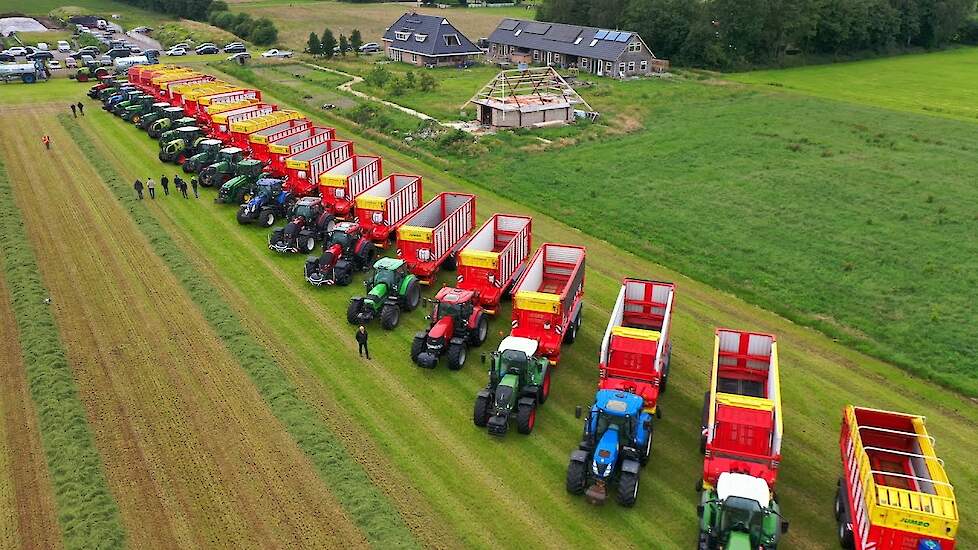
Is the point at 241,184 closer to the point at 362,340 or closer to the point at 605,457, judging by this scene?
the point at 362,340

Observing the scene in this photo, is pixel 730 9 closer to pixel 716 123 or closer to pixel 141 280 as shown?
pixel 716 123

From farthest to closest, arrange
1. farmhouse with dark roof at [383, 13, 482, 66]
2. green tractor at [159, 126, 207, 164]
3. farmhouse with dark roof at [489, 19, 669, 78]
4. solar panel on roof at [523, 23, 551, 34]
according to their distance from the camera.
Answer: solar panel on roof at [523, 23, 551, 34] < farmhouse with dark roof at [383, 13, 482, 66] < farmhouse with dark roof at [489, 19, 669, 78] < green tractor at [159, 126, 207, 164]

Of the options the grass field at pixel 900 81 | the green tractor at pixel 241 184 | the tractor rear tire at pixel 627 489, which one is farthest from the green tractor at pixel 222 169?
the grass field at pixel 900 81

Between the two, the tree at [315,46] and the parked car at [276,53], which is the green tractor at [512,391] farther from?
the parked car at [276,53]

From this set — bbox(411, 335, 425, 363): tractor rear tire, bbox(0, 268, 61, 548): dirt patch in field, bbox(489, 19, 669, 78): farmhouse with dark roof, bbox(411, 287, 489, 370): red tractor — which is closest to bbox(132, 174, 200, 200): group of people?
bbox(0, 268, 61, 548): dirt patch in field

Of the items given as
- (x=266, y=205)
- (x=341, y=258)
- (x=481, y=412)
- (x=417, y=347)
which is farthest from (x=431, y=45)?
(x=481, y=412)

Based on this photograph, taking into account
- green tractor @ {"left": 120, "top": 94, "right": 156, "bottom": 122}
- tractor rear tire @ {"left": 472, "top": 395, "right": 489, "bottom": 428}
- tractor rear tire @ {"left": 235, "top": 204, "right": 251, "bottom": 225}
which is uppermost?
green tractor @ {"left": 120, "top": 94, "right": 156, "bottom": 122}

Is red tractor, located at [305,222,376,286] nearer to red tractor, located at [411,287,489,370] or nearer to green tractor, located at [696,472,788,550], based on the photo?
red tractor, located at [411,287,489,370]
